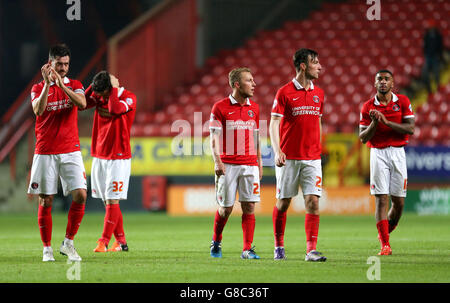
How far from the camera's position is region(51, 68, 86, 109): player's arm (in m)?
7.94

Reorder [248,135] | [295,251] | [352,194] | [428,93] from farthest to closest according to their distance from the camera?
1. [428,93]
2. [352,194]
3. [295,251]
4. [248,135]

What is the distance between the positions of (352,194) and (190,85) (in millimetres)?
6734

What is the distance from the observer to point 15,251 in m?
9.56

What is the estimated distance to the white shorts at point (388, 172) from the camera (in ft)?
30.6

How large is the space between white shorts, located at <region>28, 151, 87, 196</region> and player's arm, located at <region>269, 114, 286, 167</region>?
189 centimetres

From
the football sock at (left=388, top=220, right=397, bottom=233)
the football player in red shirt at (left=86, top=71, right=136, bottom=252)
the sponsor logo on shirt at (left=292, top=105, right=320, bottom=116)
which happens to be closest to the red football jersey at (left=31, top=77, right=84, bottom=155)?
the football player in red shirt at (left=86, top=71, right=136, bottom=252)

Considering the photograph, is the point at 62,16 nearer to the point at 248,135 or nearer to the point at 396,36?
the point at 396,36

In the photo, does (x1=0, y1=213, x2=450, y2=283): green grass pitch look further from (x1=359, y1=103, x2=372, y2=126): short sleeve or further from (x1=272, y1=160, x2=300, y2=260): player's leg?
(x1=359, y1=103, x2=372, y2=126): short sleeve

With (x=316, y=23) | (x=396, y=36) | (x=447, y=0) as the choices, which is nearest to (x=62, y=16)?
(x=316, y=23)

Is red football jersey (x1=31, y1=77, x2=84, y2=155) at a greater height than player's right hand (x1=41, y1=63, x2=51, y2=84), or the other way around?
player's right hand (x1=41, y1=63, x2=51, y2=84)

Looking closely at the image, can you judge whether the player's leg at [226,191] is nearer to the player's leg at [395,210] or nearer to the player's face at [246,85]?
the player's face at [246,85]

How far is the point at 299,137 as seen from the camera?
27.8 ft

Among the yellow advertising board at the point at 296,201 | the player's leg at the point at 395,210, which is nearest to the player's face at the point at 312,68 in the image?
the player's leg at the point at 395,210

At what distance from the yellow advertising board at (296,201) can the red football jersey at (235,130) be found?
26.9ft
